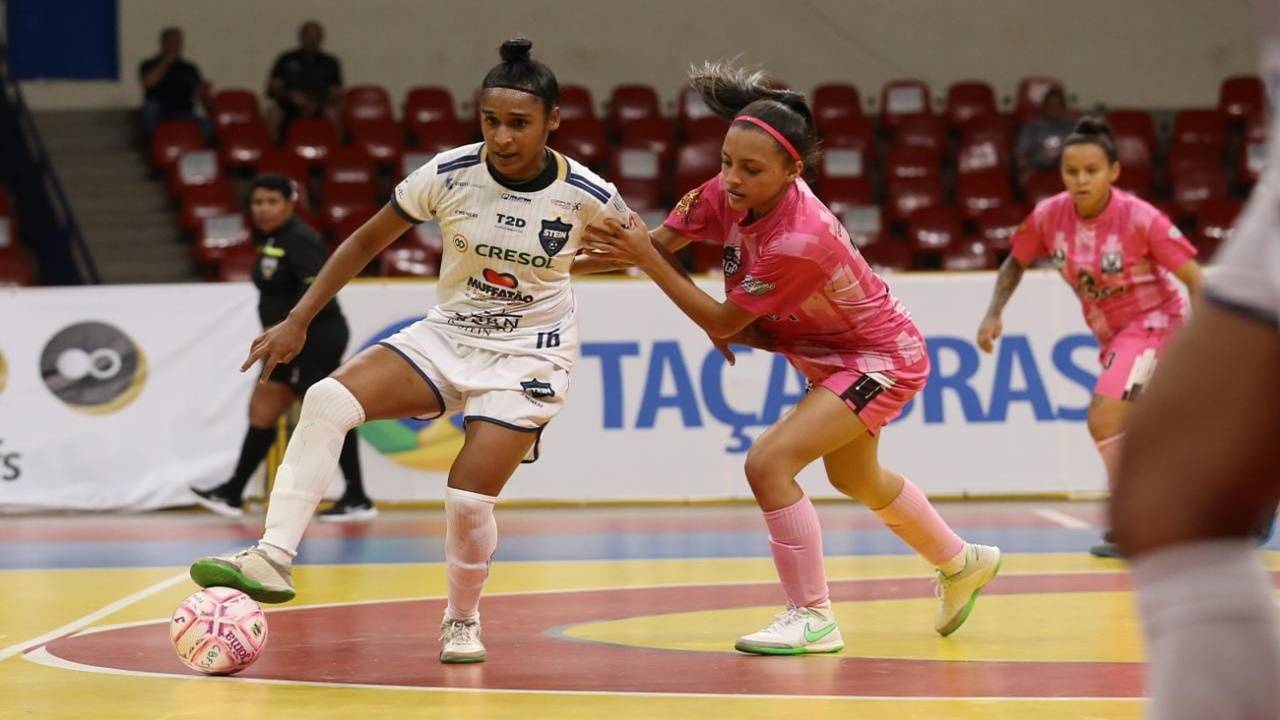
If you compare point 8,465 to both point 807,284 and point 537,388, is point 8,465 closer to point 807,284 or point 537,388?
point 537,388

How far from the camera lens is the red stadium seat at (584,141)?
50.8 feet

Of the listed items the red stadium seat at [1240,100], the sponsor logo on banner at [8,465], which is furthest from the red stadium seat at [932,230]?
the sponsor logo on banner at [8,465]

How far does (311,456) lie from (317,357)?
495cm

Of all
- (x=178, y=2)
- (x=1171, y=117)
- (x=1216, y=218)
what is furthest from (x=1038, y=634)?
(x=178, y=2)

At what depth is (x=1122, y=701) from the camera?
4.51 metres

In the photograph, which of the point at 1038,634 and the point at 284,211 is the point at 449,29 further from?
the point at 1038,634

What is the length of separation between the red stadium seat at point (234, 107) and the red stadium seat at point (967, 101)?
6.77 metres

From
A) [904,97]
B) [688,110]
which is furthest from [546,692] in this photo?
[904,97]

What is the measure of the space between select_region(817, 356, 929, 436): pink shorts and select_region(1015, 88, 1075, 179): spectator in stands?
1032 cm

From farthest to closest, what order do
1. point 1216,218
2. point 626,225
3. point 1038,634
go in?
point 1216,218, point 1038,634, point 626,225

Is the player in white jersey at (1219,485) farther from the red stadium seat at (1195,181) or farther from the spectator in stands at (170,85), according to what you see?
the spectator in stands at (170,85)

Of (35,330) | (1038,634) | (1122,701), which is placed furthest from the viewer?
(35,330)

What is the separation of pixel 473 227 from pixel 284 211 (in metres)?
4.83

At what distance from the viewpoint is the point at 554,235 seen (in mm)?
5348
